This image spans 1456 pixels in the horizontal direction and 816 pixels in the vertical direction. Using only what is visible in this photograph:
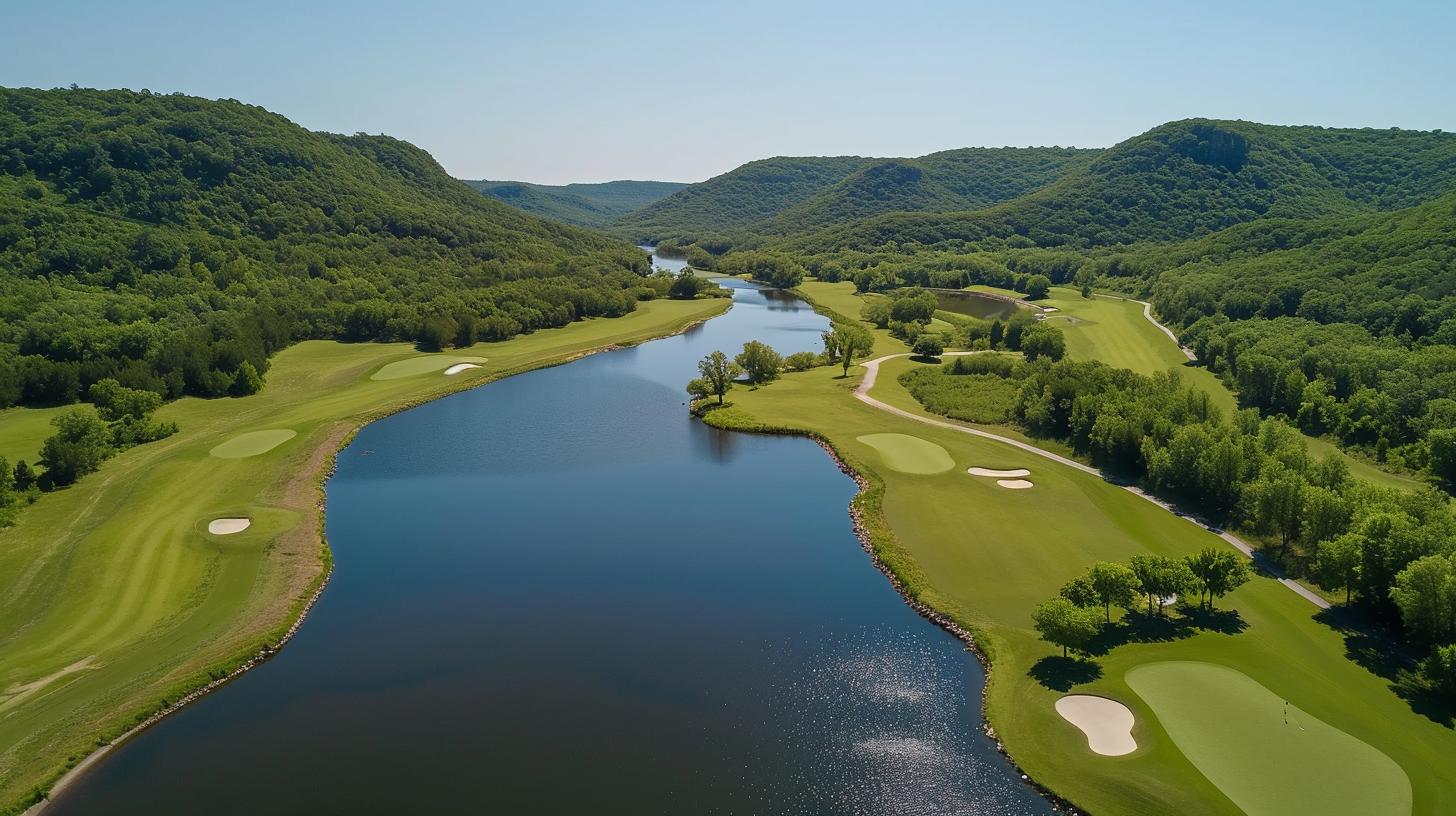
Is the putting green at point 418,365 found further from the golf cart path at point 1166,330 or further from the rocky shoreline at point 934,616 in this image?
the golf cart path at point 1166,330

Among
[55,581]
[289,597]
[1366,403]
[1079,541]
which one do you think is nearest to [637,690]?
[289,597]

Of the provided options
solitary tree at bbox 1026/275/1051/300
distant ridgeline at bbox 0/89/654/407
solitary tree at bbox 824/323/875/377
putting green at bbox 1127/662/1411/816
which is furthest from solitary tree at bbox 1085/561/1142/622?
solitary tree at bbox 1026/275/1051/300

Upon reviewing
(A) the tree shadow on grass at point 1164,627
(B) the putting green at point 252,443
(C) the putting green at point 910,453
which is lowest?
(A) the tree shadow on grass at point 1164,627

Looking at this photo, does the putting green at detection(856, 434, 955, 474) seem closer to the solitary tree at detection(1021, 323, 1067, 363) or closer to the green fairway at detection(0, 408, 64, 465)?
the solitary tree at detection(1021, 323, 1067, 363)

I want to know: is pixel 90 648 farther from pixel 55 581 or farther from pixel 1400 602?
pixel 1400 602

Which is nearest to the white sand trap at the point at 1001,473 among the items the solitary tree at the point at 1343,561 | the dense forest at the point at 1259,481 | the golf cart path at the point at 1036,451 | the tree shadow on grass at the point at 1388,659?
the golf cart path at the point at 1036,451

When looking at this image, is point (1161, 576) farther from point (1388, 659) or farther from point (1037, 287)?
point (1037, 287)

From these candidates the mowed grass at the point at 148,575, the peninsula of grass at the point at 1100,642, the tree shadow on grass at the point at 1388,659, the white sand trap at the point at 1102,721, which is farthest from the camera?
the mowed grass at the point at 148,575
